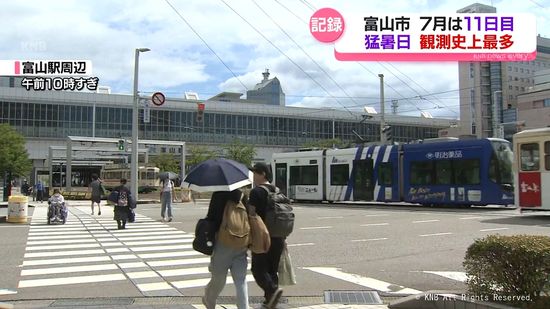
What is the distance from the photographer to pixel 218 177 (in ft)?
19.1

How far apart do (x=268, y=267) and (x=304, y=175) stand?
1036 inches

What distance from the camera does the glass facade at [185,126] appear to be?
7925 cm

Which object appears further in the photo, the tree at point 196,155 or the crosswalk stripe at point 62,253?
the tree at point 196,155

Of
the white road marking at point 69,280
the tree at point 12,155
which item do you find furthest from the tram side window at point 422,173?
the tree at point 12,155

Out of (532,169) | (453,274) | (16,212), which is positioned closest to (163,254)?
(453,274)

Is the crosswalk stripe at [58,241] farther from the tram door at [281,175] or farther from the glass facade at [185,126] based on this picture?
the glass facade at [185,126]

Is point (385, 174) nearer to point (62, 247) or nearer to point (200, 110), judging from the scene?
point (200, 110)

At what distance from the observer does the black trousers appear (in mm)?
6469

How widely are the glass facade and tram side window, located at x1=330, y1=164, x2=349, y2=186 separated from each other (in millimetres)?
57927

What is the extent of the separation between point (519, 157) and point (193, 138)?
238ft

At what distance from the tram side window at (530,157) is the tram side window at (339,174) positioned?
1155 cm

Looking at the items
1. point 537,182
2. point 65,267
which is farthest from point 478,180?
point 65,267

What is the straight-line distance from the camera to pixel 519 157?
19.5 metres

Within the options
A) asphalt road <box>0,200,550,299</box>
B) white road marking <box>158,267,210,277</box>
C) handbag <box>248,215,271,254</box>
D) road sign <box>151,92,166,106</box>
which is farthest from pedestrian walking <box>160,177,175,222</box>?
handbag <box>248,215,271,254</box>
